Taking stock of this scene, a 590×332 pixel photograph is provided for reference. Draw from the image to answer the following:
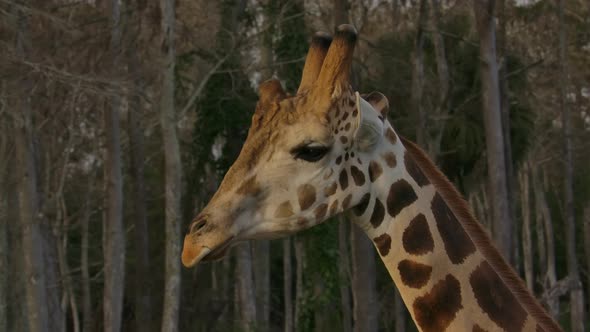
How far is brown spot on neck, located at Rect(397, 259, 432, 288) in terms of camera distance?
4121 mm

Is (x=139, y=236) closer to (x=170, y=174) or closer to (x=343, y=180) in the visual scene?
(x=170, y=174)

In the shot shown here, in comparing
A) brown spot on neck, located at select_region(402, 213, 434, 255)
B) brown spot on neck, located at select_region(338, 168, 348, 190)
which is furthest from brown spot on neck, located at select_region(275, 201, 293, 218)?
brown spot on neck, located at select_region(402, 213, 434, 255)

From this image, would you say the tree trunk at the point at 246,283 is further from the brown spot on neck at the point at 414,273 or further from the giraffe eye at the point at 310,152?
the giraffe eye at the point at 310,152

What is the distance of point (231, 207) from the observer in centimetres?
392

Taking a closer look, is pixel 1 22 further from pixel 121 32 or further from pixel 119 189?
pixel 119 189

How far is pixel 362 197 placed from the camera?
4.14 meters

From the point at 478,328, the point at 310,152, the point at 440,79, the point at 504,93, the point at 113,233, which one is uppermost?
the point at 440,79

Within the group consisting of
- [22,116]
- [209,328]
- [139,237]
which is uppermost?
[22,116]

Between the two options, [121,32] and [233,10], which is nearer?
[121,32]

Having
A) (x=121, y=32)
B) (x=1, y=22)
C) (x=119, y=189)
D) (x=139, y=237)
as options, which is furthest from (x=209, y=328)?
(x=1, y=22)

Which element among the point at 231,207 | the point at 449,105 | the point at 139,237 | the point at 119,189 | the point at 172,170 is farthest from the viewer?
the point at 139,237

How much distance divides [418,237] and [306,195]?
17.9 inches

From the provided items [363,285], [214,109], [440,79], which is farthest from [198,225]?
[214,109]

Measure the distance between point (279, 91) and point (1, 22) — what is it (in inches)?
582
